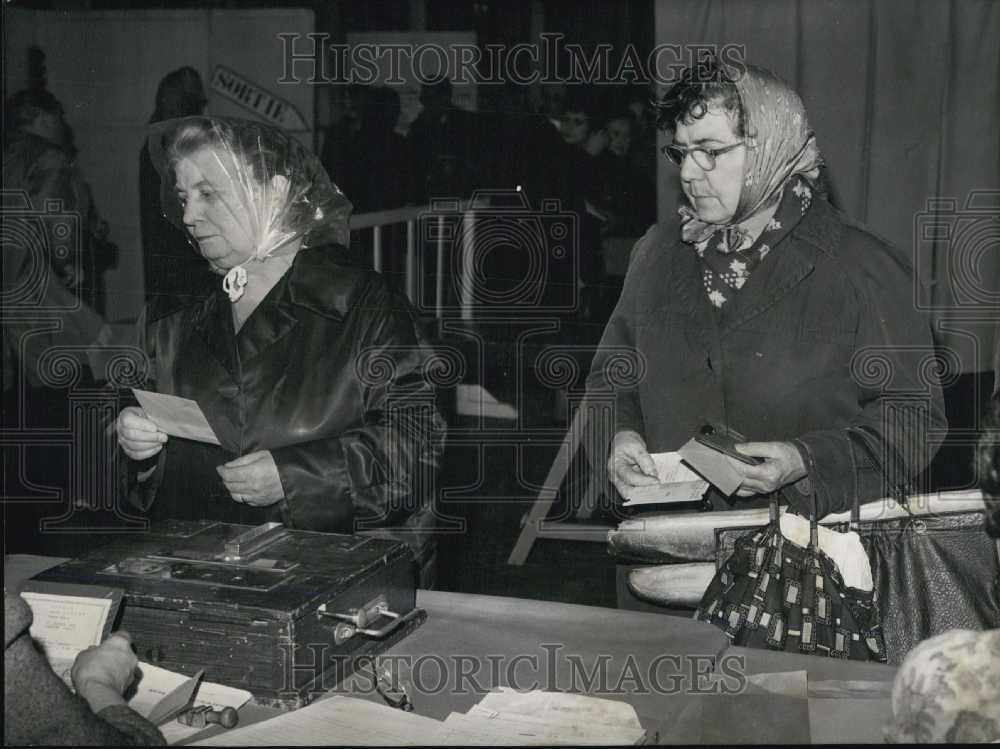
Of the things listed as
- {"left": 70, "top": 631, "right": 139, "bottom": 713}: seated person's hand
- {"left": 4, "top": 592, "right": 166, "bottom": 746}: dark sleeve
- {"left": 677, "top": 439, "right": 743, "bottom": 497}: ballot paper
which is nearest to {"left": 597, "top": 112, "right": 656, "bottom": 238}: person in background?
{"left": 677, "top": 439, "right": 743, "bottom": 497}: ballot paper

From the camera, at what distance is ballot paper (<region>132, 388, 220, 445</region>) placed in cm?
306

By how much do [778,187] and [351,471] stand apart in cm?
131

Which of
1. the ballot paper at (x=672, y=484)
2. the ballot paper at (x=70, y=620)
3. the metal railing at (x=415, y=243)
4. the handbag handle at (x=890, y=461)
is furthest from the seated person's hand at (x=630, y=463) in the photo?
the ballot paper at (x=70, y=620)

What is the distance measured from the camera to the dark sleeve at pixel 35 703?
167 cm

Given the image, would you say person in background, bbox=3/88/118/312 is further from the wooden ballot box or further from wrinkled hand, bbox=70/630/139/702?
wrinkled hand, bbox=70/630/139/702

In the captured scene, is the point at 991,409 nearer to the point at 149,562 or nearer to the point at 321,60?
the point at 149,562

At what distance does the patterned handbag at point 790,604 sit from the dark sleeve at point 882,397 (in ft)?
A: 0.63

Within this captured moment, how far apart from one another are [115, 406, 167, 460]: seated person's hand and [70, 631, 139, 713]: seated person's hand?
1.18 m

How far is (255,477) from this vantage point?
3094 millimetres

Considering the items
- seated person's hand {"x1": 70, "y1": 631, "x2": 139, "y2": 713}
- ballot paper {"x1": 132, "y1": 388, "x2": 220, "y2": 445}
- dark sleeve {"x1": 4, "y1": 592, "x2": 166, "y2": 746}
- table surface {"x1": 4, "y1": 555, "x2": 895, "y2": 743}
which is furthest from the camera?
ballot paper {"x1": 132, "y1": 388, "x2": 220, "y2": 445}

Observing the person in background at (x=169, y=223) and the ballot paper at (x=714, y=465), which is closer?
the ballot paper at (x=714, y=465)

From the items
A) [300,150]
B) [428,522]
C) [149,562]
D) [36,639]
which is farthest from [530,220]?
[36,639]

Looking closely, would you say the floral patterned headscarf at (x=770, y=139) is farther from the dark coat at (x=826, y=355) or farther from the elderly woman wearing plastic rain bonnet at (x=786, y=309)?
the dark coat at (x=826, y=355)

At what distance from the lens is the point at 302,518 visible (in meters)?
3.14
